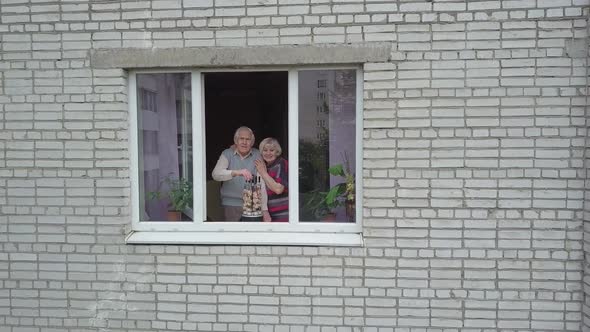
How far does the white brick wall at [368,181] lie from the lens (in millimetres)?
3254

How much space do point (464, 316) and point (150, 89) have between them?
3018 millimetres

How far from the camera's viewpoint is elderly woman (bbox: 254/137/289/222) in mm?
3746

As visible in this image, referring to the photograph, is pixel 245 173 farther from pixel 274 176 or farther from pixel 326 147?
pixel 326 147

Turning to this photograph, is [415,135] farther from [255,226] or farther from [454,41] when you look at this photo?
[255,226]

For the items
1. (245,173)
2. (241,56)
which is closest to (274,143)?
(245,173)

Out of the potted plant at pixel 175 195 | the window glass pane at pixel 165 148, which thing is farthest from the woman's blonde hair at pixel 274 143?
the potted plant at pixel 175 195

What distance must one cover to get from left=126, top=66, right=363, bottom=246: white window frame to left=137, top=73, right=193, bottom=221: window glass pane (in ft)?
0.30

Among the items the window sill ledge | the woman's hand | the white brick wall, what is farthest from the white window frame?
the woman's hand

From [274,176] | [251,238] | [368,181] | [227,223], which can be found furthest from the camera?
[274,176]

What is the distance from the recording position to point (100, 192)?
3.56 meters

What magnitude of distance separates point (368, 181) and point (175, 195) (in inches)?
64.1

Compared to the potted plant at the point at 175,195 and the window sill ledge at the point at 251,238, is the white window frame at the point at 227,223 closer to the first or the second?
the window sill ledge at the point at 251,238

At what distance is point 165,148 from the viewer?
12.5ft

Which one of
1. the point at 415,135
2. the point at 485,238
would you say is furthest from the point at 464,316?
the point at 415,135
